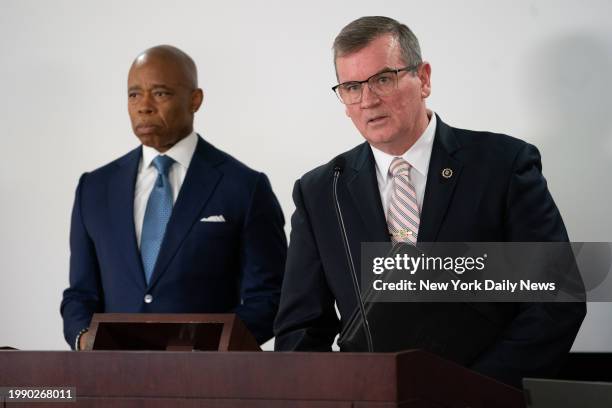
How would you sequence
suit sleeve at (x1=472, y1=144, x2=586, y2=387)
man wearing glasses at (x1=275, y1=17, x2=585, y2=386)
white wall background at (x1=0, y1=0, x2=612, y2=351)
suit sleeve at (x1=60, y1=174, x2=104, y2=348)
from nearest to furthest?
suit sleeve at (x1=472, y1=144, x2=586, y2=387)
man wearing glasses at (x1=275, y1=17, x2=585, y2=386)
suit sleeve at (x1=60, y1=174, x2=104, y2=348)
white wall background at (x1=0, y1=0, x2=612, y2=351)

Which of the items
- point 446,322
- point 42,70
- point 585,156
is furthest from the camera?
point 42,70

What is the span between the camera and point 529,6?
345 cm

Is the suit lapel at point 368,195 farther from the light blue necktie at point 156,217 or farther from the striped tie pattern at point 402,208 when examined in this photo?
the light blue necktie at point 156,217

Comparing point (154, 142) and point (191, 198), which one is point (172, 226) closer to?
point (191, 198)

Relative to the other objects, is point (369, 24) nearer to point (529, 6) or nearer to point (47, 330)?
point (529, 6)

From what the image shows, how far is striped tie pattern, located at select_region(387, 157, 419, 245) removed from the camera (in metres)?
2.62

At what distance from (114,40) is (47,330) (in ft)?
4.24

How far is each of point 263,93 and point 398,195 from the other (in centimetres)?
136

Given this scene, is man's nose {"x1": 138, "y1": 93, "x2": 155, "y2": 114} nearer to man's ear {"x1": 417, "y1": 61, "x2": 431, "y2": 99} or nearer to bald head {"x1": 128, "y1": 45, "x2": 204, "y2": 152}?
bald head {"x1": 128, "y1": 45, "x2": 204, "y2": 152}

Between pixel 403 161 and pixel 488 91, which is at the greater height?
pixel 488 91

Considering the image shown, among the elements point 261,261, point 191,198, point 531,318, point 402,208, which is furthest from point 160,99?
point 531,318

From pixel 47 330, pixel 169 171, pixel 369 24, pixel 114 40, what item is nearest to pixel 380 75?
pixel 369 24

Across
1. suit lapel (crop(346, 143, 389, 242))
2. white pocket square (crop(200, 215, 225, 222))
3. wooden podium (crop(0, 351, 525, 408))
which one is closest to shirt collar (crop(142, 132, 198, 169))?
white pocket square (crop(200, 215, 225, 222))

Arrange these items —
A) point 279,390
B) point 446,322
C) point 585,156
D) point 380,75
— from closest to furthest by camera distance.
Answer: point 279,390, point 446,322, point 380,75, point 585,156
